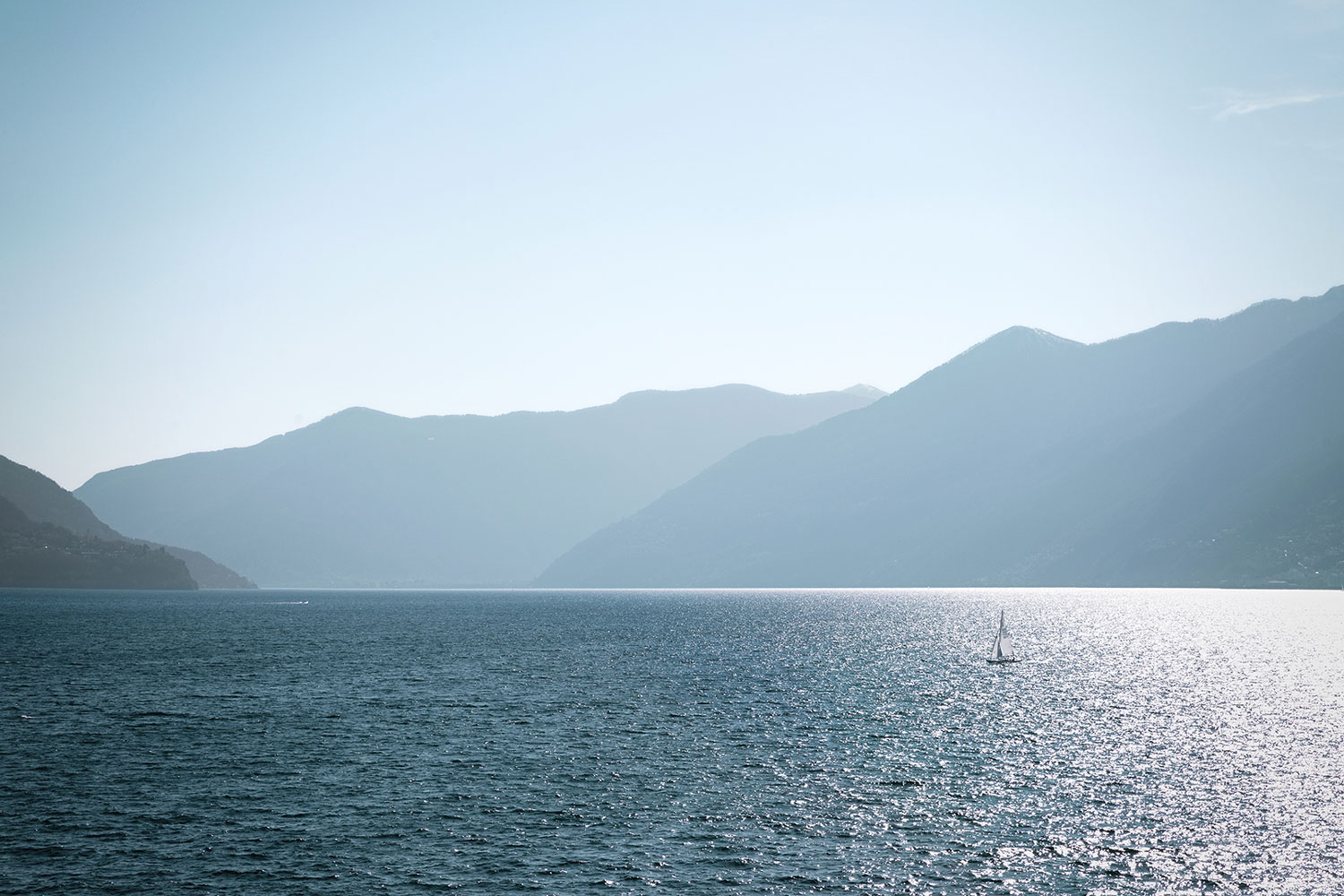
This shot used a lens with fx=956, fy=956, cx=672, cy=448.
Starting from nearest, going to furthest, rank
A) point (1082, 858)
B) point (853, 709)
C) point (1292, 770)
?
point (1082, 858), point (1292, 770), point (853, 709)

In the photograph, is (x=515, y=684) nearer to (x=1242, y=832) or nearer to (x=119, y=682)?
(x=119, y=682)

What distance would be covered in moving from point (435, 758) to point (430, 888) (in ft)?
87.5

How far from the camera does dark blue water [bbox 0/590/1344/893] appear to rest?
43.0m

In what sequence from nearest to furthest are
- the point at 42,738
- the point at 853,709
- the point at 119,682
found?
the point at 42,738 → the point at 853,709 → the point at 119,682

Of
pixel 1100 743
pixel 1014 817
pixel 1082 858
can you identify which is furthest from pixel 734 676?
pixel 1082 858

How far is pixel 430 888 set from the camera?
40.1 m

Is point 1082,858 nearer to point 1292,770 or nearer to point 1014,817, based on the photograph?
point 1014,817

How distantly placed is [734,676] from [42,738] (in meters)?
74.8

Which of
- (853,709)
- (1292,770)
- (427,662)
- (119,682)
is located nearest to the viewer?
(1292,770)

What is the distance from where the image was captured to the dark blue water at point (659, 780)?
1693 inches

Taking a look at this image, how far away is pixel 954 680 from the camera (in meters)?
119

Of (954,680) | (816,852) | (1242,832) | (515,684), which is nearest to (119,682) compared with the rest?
(515,684)

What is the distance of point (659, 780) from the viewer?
6075 cm

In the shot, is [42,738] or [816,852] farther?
[42,738]
